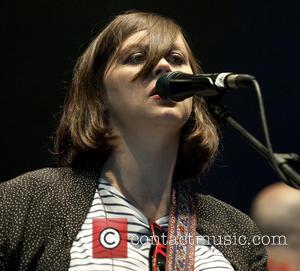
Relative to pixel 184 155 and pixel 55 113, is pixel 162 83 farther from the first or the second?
pixel 55 113

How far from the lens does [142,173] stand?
6.93 ft

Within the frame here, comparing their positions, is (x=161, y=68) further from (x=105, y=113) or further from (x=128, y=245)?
(x=128, y=245)

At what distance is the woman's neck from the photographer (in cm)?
209

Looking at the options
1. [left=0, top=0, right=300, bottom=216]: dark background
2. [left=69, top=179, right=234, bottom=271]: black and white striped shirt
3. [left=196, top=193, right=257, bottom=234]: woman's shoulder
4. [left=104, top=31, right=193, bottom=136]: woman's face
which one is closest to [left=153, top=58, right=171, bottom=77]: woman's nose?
[left=104, top=31, right=193, bottom=136]: woman's face

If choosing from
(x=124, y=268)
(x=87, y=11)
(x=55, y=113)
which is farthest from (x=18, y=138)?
(x=124, y=268)

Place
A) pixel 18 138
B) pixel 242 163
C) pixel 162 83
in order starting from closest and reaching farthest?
pixel 162 83
pixel 18 138
pixel 242 163

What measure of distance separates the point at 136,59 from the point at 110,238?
0.52 meters

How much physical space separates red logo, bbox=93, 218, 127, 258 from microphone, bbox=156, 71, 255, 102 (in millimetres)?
430

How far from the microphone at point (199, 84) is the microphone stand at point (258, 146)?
0.03 metres

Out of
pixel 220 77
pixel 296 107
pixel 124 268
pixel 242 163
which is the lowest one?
pixel 124 268

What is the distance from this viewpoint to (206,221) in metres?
2.19

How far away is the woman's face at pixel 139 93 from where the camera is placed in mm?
1996

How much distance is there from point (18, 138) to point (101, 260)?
0.85 meters

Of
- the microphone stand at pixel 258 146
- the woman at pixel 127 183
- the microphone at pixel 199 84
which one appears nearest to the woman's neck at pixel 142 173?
the woman at pixel 127 183
